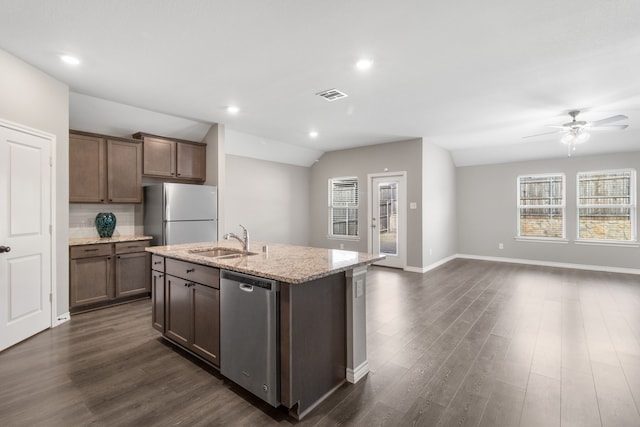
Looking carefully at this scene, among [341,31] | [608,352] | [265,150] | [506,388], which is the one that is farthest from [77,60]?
[608,352]

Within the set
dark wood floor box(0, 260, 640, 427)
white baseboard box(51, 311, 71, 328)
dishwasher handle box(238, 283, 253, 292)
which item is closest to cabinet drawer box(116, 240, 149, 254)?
dark wood floor box(0, 260, 640, 427)

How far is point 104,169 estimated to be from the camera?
162 inches

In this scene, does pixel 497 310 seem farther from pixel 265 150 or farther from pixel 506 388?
pixel 265 150

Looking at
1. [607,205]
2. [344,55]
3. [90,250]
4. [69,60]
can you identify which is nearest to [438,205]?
[607,205]

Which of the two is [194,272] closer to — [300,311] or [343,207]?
[300,311]

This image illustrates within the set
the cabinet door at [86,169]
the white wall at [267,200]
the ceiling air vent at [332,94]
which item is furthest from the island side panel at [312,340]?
the white wall at [267,200]

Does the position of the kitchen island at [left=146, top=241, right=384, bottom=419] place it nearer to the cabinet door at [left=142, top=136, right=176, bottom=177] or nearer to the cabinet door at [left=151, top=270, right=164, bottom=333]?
the cabinet door at [left=151, top=270, right=164, bottom=333]

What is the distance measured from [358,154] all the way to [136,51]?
16.2 ft

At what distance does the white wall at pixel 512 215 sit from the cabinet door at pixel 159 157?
658 centimetres

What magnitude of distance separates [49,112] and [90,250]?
163cm

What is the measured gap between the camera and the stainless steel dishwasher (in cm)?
187

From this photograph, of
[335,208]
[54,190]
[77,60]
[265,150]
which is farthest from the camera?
[335,208]

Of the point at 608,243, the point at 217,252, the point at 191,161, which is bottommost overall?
the point at 608,243

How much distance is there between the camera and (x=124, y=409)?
1.92 metres
